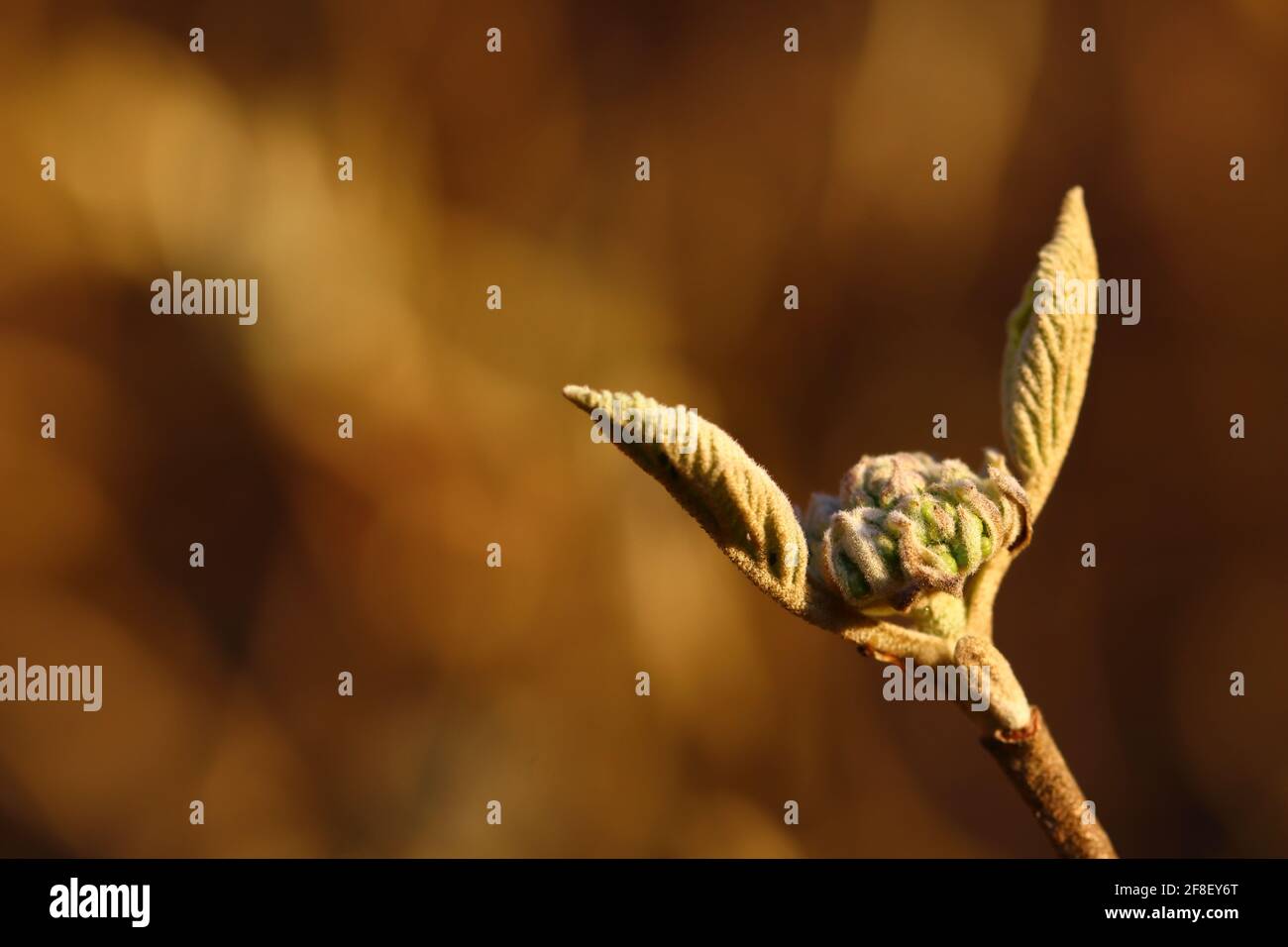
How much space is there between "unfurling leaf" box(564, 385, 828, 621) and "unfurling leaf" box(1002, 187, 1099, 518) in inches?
6.6

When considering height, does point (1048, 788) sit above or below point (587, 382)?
below

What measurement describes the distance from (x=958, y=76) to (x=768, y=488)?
78.7 inches

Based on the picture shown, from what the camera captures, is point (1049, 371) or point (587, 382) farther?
point (587, 382)

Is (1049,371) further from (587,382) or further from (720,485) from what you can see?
(587,382)

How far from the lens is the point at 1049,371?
2.22 feet

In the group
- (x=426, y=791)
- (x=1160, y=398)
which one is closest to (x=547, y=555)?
(x=426, y=791)

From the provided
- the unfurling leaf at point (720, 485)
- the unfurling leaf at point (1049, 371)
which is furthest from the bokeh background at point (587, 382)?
the unfurling leaf at point (720, 485)

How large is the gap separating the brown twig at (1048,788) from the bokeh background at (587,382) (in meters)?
1.81

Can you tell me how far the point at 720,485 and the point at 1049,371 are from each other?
240mm

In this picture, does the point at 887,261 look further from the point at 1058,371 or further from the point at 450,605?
the point at 1058,371

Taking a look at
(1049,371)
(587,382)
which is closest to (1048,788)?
(1049,371)

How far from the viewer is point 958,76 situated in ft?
7.55

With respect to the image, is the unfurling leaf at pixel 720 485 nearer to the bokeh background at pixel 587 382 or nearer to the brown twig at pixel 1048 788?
the brown twig at pixel 1048 788

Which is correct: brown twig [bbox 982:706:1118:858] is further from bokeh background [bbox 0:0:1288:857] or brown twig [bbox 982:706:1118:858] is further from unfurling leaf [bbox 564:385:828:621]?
bokeh background [bbox 0:0:1288:857]
